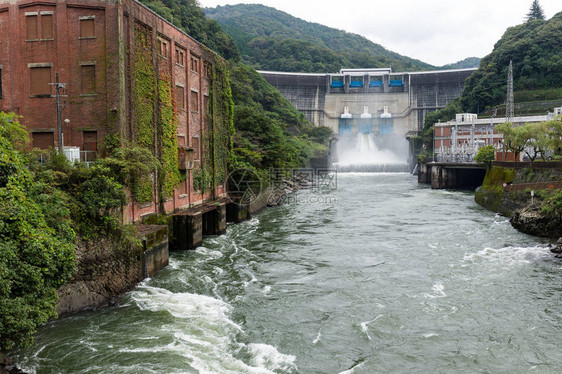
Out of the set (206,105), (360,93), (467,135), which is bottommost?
(467,135)

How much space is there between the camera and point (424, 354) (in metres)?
14.5

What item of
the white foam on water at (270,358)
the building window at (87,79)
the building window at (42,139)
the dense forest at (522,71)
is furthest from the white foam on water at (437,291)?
the dense forest at (522,71)

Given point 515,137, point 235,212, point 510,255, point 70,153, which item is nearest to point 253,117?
point 235,212

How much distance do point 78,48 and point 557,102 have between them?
3200 inches

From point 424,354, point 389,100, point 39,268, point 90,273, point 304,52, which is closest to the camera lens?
point 39,268

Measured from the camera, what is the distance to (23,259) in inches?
500

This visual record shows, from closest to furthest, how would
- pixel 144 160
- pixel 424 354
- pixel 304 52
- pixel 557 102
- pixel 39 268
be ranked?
pixel 39 268 → pixel 424 354 → pixel 144 160 → pixel 557 102 → pixel 304 52

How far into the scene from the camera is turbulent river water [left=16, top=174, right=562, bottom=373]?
14.0m

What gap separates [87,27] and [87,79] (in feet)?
8.82

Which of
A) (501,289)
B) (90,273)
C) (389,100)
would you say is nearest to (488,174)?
(501,289)

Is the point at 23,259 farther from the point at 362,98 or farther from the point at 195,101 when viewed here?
the point at 362,98

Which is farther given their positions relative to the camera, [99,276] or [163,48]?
[163,48]

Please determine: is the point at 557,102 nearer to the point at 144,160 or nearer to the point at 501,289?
the point at 501,289

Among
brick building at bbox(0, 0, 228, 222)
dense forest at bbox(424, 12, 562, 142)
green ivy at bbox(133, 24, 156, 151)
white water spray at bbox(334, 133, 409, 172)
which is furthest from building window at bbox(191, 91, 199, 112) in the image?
white water spray at bbox(334, 133, 409, 172)
